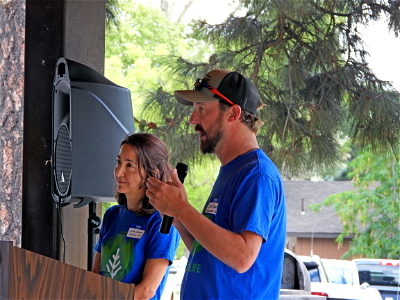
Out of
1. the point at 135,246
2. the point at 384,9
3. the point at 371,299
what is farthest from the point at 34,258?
the point at 371,299

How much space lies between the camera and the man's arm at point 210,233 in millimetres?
1222

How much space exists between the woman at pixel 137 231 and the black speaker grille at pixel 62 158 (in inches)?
11.3

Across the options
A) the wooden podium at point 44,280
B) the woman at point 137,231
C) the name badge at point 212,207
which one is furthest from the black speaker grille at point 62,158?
the wooden podium at point 44,280

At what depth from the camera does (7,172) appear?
8.29ft

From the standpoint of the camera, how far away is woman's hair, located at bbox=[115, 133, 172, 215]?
1.86 m

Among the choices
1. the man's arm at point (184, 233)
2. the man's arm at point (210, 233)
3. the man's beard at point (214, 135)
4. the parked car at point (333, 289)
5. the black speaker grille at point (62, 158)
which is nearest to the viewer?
the man's arm at point (210, 233)

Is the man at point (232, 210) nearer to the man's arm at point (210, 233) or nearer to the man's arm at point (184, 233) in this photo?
the man's arm at point (210, 233)

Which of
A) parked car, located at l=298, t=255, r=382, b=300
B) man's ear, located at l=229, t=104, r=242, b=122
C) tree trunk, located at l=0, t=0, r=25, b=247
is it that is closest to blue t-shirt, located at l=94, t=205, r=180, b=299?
man's ear, located at l=229, t=104, r=242, b=122

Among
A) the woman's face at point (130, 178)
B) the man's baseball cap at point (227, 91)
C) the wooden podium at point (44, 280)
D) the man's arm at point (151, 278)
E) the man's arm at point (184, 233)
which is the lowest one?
the man's arm at point (151, 278)

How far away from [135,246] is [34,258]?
0.78 meters

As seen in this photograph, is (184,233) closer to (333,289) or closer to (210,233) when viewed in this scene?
(210,233)

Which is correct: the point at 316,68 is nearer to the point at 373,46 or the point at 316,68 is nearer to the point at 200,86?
the point at 373,46

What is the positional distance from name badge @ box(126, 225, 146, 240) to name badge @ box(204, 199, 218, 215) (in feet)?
1.36

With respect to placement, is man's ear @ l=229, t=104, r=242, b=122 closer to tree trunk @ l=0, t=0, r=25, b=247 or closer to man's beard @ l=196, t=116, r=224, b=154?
man's beard @ l=196, t=116, r=224, b=154
